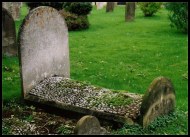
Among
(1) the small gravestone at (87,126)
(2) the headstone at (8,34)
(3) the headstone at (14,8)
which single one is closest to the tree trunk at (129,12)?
(3) the headstone at (14,8)

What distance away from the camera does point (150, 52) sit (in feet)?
48.6

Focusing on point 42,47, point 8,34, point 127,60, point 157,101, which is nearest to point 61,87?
point 42,47

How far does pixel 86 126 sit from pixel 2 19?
22.3 ft

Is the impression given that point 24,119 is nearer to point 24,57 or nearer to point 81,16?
point 24,57

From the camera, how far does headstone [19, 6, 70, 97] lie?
8.63 meters

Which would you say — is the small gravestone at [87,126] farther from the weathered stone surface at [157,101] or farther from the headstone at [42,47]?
the headstone at [42,47]

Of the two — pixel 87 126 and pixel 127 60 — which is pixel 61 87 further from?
pixel 127 60

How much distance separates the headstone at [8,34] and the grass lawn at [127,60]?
0.28 m

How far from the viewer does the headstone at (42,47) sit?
8.63 m

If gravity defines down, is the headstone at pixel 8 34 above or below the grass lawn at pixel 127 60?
above

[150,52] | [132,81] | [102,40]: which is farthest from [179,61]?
[102,40]

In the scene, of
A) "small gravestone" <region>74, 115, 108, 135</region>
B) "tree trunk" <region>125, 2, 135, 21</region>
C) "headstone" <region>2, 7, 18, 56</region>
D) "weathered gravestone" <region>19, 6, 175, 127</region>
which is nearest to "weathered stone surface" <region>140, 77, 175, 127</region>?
"weathered gravestone" <region>19, 6, 175, 127</region>

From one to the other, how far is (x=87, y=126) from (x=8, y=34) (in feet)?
23.2

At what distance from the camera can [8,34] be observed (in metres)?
12.9
